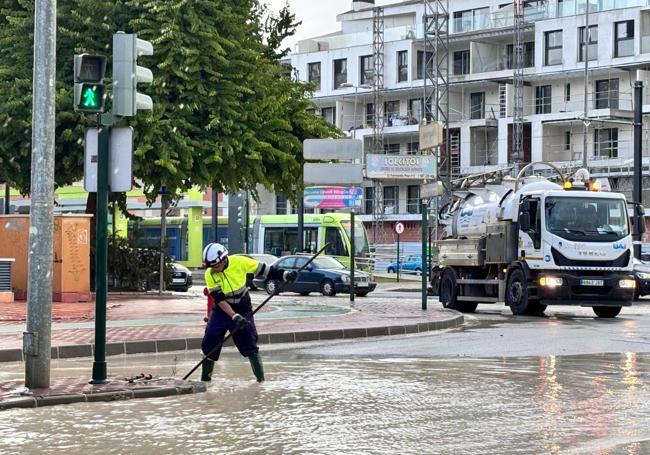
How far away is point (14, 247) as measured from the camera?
88.5 feet

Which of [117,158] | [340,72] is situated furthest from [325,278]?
[340,72]

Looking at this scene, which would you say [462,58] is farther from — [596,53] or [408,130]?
[596,53]

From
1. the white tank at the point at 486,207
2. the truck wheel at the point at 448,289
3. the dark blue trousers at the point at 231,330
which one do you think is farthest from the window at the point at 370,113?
the dark blue trousers at the point at 231,330

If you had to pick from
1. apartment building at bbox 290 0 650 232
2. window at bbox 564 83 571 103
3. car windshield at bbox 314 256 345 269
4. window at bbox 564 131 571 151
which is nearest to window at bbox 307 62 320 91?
apartment building at bbox 290 0 650 232

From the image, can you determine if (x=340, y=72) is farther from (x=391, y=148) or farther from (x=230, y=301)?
(x=230, y=301)

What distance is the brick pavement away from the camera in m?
16.6

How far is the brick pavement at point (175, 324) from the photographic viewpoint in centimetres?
1659

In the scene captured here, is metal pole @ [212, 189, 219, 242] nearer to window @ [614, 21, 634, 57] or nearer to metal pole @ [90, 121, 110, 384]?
window @ [614, 21, 634, 57]

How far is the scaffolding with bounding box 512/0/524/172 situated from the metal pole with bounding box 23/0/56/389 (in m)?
58.6

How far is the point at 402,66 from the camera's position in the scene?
77.2 meters

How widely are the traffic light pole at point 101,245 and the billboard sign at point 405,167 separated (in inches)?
618

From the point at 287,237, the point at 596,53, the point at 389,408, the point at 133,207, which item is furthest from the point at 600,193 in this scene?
the point at 133,207

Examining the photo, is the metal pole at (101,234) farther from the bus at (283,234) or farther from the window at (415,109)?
the window at (415,109)

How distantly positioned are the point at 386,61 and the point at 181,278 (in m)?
Result: 40.8
